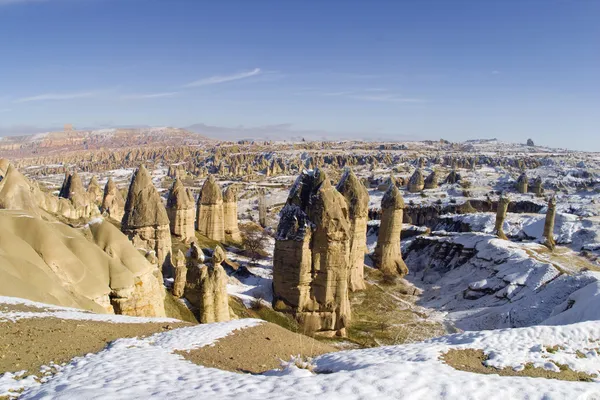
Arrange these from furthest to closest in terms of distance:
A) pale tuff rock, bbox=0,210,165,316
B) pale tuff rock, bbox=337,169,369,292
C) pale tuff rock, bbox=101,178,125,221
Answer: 1. pale tuff rock, bbox=101,178,125,221
2. pale tuff rock, bbox=337,169,369,292
3. pale tuff rock, bbox=0,210,165,316

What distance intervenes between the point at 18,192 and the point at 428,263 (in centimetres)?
3762

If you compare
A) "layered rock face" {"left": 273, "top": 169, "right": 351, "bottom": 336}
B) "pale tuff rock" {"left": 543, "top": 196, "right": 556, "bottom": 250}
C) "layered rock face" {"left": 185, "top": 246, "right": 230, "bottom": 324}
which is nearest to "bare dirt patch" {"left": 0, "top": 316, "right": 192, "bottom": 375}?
"layered rock face" {"left": 185, "top": 246, "right": 230, "bottom": 324}

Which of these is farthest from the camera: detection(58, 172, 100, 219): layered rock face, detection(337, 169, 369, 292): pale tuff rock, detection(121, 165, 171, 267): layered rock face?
detection(58, 172, 100, 219): layered rock face

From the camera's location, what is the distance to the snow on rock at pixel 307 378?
722 centimetres

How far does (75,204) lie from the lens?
39250mm

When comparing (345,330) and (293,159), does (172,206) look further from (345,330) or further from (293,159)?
(293,159)

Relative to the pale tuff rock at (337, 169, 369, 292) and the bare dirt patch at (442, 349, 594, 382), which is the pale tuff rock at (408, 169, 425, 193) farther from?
the bare dirt patch at (442, 349, 594, 382)

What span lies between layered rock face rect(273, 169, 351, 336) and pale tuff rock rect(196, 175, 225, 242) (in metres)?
19.9

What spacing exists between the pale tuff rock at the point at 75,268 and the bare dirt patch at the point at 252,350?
21.9 ft

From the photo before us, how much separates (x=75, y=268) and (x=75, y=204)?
2637 centimetres

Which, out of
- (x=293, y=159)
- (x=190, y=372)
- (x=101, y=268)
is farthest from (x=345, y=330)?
(x=293, y=159)

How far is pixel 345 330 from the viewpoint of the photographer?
27.2m

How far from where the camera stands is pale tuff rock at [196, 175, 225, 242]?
45.4 metres

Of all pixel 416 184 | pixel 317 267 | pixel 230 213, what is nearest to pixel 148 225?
pixel 317 267
